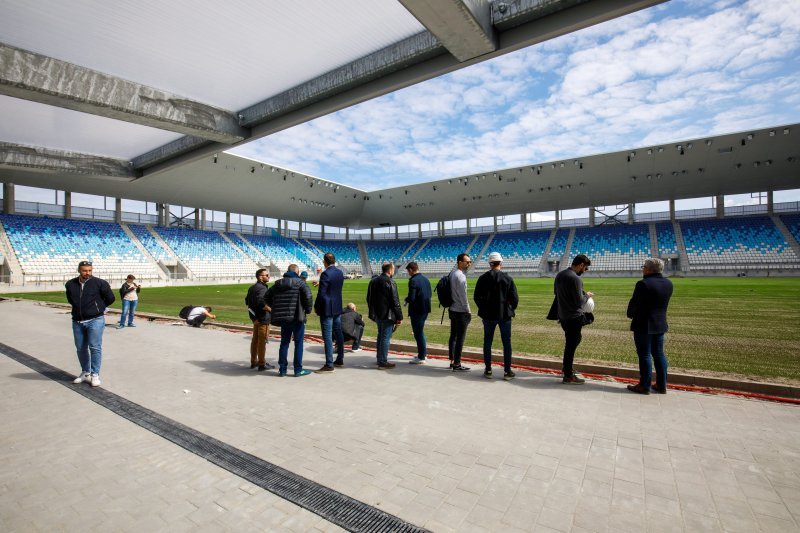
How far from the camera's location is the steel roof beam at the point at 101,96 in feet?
22.1

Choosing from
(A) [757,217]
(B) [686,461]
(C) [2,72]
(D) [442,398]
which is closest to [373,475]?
(D) [442,398]

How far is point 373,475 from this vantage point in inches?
121

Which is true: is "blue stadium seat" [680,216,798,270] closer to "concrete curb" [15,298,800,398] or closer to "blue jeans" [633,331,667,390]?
"concrete curb" [15,298,800,398]

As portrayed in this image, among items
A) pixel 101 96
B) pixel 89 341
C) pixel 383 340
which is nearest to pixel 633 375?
pixel 383 340

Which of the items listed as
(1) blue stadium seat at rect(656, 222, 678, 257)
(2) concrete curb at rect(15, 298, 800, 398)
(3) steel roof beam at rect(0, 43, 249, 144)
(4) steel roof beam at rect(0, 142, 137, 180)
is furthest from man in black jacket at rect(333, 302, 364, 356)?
(1) blue stadium seat at rect(656, 222, 678, 257)

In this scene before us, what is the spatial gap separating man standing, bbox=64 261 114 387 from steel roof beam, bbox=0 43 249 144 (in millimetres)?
3852

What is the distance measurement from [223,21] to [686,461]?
27.6ft

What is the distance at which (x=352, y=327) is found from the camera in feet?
25.9

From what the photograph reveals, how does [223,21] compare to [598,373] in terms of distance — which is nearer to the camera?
[598,373]

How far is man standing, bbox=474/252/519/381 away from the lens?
569 centimetres

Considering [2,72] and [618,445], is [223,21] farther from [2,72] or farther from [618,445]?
[618,445]

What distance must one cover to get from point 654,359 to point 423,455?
344 centimetres

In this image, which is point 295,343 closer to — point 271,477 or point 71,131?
point 271,477

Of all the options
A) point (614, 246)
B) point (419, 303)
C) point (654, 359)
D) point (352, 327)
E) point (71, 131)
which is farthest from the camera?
point (614, 246)
